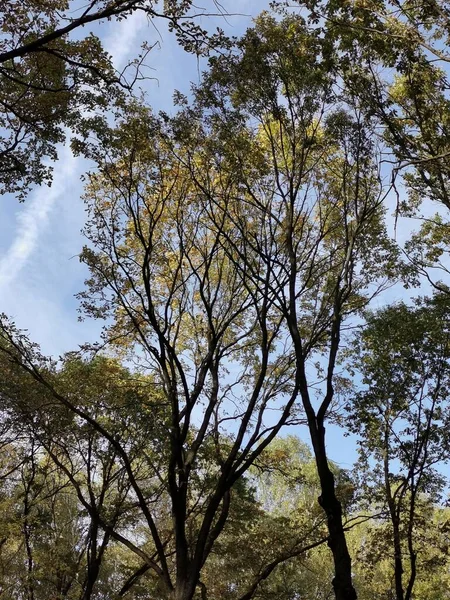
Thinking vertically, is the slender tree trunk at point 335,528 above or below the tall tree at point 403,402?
below

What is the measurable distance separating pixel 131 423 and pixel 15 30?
7.64 metres

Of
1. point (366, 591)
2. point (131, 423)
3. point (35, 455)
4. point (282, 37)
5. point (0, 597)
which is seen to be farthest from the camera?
point (366, 591)

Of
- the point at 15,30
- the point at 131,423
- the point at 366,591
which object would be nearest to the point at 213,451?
the point at 131,423

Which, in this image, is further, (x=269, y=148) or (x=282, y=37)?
(x=269, y=148)

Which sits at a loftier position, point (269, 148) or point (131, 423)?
point (269, 148)

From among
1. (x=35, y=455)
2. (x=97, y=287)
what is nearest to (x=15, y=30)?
(x=97, y=287)

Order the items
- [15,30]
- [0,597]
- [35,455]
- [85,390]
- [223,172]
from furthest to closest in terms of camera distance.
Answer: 1. [35,455]
2. [0,597]
3. [85,390]
4. [223,172]
5. [15,30]

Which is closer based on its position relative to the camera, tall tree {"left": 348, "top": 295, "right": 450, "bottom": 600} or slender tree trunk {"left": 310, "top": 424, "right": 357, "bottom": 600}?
slender tree trunk {"left": 310, "top": 424, "right": 357, "bottom": 600}

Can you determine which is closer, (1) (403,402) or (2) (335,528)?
(2) (335,528)

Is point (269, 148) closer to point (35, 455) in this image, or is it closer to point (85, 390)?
point (85, 390)

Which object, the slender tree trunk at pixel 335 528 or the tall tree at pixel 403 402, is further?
the tall tree at pixel 403 402

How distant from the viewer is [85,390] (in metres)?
12.0

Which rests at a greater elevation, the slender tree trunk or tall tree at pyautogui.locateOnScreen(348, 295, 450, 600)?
tall tree at pyautogui.locateOnScreen(348, 295, 450, 600)

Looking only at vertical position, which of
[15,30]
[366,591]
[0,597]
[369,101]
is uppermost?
[369,101]
